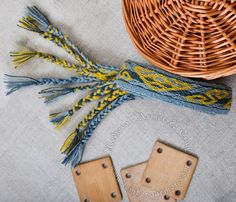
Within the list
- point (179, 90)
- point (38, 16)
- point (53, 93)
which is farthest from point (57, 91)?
point (179, 90)

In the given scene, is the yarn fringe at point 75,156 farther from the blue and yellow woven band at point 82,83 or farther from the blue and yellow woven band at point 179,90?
the blue and yellow woven band at point 179,90

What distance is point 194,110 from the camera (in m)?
0.93

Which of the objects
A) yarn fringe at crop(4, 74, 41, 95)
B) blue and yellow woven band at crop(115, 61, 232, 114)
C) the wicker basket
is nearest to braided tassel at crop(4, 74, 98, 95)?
yarn fringe at crop(4, 74, 41, 95)

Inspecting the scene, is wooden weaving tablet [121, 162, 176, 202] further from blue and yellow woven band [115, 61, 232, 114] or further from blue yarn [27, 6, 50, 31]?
blue yarn [27, 6, 50, 31]

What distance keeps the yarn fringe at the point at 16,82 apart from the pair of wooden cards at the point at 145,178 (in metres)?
0.29

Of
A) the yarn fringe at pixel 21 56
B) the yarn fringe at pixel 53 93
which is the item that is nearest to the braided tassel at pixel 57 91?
the yarn fringe at pixel 53 93

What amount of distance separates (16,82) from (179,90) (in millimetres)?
486

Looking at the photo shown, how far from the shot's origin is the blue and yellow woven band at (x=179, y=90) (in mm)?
872

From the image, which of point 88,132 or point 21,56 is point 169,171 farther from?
point 21,56

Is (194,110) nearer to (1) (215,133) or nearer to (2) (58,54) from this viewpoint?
(1) (215,133)

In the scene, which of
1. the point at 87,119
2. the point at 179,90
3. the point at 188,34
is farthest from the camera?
the point at 87,119

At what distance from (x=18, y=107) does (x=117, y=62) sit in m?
0.33

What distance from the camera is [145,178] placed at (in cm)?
96

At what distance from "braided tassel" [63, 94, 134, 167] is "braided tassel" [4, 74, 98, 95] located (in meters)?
0.09
